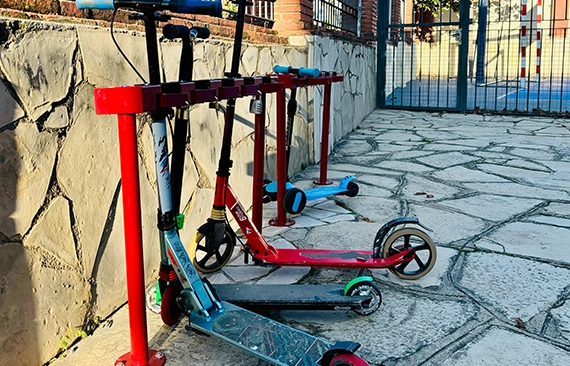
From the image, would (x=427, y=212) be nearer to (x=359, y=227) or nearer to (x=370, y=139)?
(x=359, y=227)

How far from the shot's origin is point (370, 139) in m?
6.69

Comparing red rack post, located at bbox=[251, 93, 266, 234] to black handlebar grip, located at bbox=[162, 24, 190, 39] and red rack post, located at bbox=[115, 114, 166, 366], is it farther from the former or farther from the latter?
red rack post, located at bbox=[115, 114, 166, 366]

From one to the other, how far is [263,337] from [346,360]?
0.31m

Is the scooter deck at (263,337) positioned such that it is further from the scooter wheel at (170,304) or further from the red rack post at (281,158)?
the red rack post at (281,158)

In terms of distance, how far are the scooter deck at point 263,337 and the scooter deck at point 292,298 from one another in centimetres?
12

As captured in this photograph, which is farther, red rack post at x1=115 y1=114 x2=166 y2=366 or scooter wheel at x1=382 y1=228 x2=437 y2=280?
scooter wheel at x1=382 y1=228 x2=437 y2=280

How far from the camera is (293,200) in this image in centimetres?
344

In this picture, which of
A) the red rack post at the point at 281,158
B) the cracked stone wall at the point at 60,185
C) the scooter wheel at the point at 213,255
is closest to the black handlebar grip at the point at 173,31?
the cracked stone wall at the point at 60,185

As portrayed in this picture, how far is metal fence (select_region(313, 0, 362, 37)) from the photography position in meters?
6.43

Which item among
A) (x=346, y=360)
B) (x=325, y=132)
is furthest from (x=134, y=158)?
(x=325, y=132)

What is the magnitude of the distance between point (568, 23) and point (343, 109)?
13388 millimetres

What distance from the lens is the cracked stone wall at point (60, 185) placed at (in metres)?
1.79

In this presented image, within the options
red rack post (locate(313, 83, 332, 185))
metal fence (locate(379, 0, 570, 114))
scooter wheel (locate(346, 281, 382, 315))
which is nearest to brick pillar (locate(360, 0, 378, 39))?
metal fence (locate(379, 0, 570, 114))

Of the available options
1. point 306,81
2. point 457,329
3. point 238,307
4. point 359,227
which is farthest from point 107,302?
point 306,81
